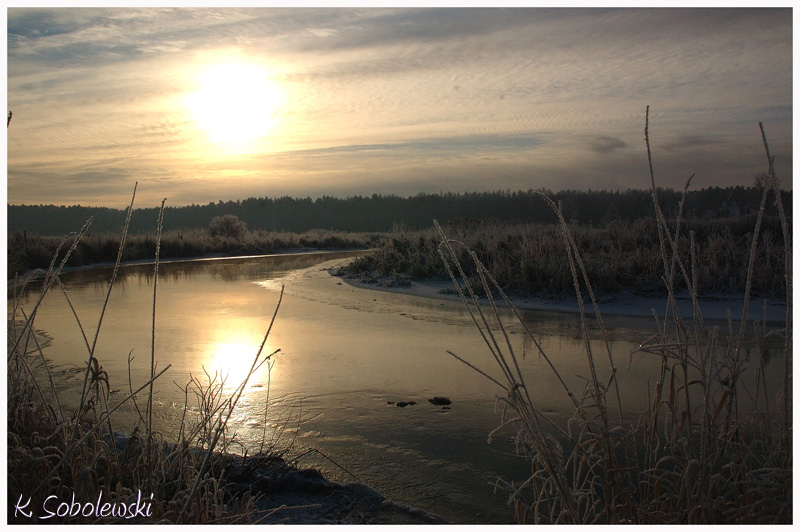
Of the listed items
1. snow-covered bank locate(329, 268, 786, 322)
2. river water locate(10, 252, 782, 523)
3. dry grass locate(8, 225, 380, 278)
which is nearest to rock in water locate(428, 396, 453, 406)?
river water locate(10, 252, 782, 523)

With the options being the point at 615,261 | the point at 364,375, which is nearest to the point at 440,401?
the point at 364,375

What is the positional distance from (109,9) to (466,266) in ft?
37.8

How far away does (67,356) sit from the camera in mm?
6262

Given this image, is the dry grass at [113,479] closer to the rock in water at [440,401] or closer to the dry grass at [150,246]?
the rock in water at [440,401]

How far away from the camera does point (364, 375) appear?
5.49m

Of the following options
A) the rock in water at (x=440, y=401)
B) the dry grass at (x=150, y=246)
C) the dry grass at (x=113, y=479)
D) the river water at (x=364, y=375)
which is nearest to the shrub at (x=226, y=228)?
the dry grass at (x=150, y=246)

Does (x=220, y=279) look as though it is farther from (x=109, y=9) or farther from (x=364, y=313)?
(x=109, y=9)

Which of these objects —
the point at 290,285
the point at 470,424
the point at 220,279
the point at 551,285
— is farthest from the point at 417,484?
the point at 220,279

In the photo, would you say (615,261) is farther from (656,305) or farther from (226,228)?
(226,228)

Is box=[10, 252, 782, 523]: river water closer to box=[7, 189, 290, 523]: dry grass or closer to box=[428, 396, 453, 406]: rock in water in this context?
box=[428, 396, 453, 406]: rock in water

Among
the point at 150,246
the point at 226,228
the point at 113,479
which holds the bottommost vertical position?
the point at 113,479

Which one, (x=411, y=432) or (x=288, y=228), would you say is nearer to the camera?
(x=411, y=432)

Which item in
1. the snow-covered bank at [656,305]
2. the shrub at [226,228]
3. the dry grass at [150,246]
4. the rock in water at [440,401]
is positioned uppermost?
the shrub at [226,228]

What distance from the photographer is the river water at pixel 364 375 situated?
3471 mm
